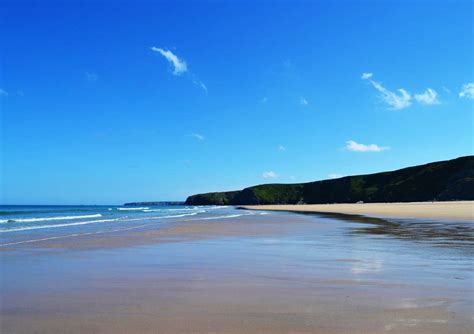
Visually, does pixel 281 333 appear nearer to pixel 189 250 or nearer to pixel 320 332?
pixel 320 332

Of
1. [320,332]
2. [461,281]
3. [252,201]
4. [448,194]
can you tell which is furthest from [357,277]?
[252,201]

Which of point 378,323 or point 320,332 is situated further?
point 378,323

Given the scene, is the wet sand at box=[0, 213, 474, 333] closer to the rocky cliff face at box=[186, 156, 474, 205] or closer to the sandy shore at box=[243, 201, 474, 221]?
the sandy shore at box=[243, 201, 474, 221]

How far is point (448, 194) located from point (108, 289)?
4263 inches

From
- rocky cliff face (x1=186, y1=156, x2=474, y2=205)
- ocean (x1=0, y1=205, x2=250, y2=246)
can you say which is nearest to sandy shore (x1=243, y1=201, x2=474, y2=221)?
ocean (x1=0, y1=205, x2=250, y2=246)

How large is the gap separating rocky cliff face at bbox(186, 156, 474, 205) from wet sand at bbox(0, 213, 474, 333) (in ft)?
324

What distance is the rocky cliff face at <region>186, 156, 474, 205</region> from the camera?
345 feet

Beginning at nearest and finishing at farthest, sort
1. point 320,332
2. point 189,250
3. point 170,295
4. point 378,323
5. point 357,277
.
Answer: point 320,332
point 378,323
point 170,295
point 357,277
point 189,250

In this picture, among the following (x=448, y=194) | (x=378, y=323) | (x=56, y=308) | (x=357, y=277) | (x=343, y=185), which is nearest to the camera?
(x=378, y=323)

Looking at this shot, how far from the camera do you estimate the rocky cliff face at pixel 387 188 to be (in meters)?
105

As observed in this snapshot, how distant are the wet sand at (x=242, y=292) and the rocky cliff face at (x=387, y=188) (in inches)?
3885

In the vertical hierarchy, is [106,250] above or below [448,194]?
below

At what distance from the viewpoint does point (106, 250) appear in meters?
13.0

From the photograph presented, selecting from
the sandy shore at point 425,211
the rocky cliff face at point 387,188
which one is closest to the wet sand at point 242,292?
the sandy shore at point 425,211
